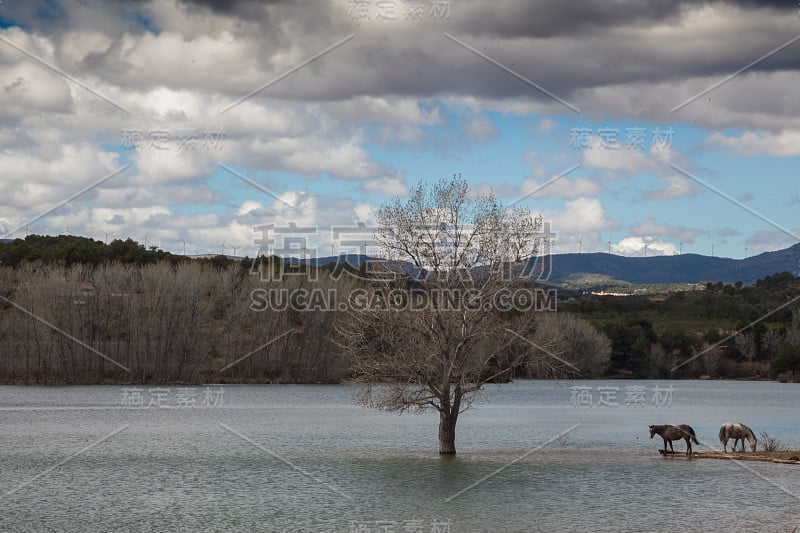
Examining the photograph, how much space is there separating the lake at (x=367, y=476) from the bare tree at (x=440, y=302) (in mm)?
3004

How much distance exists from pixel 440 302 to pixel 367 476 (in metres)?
6.11

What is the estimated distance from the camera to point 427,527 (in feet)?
69.4

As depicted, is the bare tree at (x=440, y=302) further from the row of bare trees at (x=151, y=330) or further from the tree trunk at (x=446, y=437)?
the row of bare trees at (x=151, y=330)

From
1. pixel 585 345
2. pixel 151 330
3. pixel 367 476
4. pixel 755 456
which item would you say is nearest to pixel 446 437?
pixel 367 476

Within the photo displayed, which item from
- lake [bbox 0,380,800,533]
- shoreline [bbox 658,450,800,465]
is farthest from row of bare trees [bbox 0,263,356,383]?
shoreline [bbox 658,450,800,465]

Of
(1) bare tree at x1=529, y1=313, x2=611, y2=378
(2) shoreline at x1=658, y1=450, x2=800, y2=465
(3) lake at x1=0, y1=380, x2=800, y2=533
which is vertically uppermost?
(1) bare tree at x1=529, y1=313, x2=611, y2=378

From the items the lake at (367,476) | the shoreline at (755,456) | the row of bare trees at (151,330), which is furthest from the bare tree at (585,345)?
the shoreline at (755,456)

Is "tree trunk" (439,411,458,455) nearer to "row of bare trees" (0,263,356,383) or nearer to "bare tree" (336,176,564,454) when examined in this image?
"bare tree" (336,176,564,454)

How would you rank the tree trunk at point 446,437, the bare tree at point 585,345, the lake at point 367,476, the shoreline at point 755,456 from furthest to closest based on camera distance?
the bare tree at point 585,345
the tree trunk at point 446,437
the shoreline at point 755,456
the lake at point 367,476

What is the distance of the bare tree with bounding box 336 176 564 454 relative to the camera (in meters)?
30.2

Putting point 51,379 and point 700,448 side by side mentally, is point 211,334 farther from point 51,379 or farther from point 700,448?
point 700,448

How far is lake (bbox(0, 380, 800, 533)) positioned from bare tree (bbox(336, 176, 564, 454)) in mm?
3004

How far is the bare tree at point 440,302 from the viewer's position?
30.2 meters

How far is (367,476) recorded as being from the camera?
28312mm
